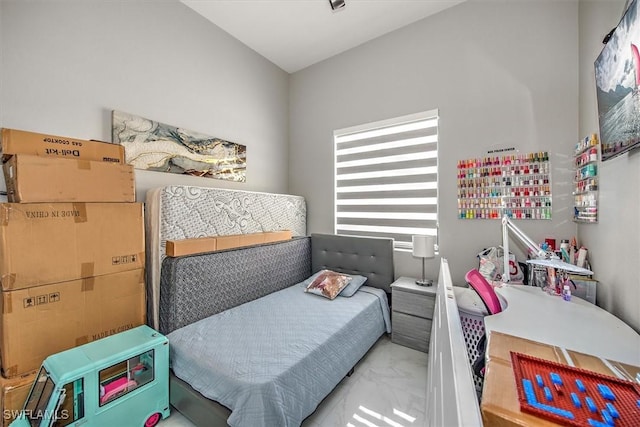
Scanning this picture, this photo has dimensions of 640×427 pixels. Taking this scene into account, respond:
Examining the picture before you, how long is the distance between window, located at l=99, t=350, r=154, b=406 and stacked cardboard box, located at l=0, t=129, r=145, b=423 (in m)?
0.26

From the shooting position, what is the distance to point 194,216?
6.77 ft

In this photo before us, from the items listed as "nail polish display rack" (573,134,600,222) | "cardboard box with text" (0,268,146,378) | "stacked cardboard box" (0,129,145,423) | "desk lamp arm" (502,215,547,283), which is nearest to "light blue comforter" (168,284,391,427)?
"cardboard box with text" (0,268,146,378)

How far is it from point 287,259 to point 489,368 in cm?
220

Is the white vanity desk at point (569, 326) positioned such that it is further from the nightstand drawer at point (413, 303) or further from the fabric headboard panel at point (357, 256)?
the fabric headboard panel at point (357, 256)

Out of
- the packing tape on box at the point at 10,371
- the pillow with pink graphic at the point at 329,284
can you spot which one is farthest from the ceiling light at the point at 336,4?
the packing tape on box at the point at 10,371

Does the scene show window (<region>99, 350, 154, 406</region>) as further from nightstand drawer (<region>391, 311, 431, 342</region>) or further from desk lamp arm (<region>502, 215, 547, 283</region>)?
desk lamp arm (<region>502, 215, 547, 283</region>)

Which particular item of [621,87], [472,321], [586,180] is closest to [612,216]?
[586,180]

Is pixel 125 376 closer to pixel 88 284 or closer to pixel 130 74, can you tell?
pixel 88 284

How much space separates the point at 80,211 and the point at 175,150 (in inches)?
36.3

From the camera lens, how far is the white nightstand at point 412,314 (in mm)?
2246

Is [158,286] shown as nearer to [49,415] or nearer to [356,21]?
[49,415]

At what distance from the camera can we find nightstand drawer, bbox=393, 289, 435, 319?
2.24 meters

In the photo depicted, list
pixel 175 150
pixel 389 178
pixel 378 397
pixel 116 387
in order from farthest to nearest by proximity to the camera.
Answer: pixel 389 178, pixel 175 150, pixel 378 397, pixel 116 387

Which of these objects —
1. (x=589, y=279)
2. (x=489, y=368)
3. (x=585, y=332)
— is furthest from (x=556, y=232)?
(x=489, y=368)
